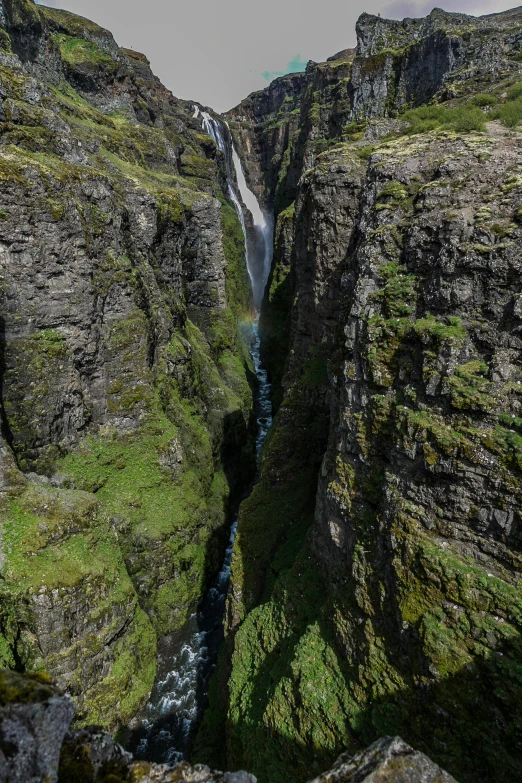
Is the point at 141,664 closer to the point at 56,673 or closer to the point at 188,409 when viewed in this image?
the point at 56,673

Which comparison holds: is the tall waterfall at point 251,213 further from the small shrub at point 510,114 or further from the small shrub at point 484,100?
the small shrub at point 510,114

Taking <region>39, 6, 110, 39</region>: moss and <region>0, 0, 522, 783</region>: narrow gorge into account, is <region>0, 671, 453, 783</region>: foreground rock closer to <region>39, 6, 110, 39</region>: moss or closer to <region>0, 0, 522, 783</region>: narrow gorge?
<region>0, 0, 522, 783</region>: narrow gorge

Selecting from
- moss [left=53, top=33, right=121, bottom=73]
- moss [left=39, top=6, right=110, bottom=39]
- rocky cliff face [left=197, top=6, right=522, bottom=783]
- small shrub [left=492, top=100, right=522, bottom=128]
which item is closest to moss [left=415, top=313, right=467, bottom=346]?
rocky cliff face [left=197, top=6, right=522, bottom=783]

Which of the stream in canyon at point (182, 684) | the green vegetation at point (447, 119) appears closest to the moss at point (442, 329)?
the green vegetation at point (447, 119)

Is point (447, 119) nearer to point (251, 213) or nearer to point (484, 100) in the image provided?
point (484, 100)

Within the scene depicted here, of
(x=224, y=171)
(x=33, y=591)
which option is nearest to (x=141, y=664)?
(x=33, y=591)
